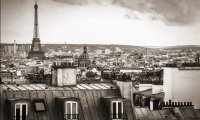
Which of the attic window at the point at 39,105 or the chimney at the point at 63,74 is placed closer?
the attic window at the point at 39,105

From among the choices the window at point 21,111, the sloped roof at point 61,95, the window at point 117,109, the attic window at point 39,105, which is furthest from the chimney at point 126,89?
the window at point 21,111

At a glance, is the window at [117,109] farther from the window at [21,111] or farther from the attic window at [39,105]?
the window at [21,111]

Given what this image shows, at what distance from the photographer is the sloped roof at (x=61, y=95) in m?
8.95

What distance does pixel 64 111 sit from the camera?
8867mm

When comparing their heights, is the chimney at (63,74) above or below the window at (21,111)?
above

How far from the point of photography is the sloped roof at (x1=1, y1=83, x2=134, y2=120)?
895 centimetres

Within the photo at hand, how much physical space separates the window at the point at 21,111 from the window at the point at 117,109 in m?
1.46

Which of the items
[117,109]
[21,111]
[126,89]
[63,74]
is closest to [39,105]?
[21,111]

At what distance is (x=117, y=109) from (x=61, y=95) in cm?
96

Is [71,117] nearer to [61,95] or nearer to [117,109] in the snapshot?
[61,95]

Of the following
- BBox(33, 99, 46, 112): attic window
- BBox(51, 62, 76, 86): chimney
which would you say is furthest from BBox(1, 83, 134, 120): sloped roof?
BBox(51, 62, 76, 86): chimney

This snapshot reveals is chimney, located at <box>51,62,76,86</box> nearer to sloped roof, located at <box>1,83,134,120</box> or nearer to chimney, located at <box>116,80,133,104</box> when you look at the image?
sloped roof, located at <box>1,83,134,120</box>

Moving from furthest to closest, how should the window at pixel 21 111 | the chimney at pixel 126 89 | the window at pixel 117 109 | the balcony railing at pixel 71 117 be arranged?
the chimney at pixel 126 89
the window at pixel 117 109
the balcony railing at pixel 71 117
the window at pixel 21 111

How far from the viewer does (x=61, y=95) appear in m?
9.37
